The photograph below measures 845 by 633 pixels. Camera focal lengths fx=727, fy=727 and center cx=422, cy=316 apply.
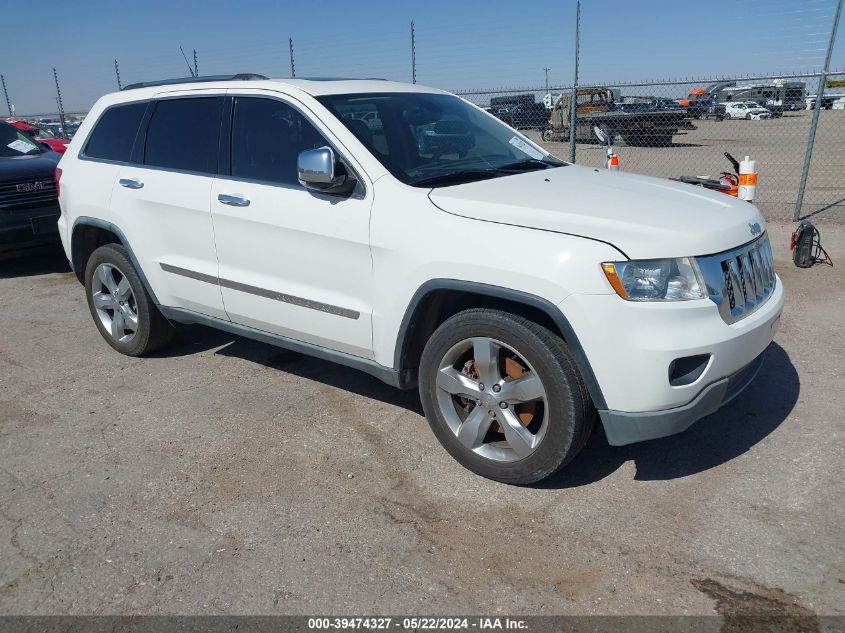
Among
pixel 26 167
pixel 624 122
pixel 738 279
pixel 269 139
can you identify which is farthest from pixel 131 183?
pixel 624 122

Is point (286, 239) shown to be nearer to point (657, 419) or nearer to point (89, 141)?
point (657, 419)

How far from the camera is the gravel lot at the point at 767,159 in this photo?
35.3ft

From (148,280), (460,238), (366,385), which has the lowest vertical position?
(366,385)

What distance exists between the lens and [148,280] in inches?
189

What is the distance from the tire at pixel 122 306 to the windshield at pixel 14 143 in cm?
421

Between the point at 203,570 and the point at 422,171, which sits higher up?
the point at 422,171

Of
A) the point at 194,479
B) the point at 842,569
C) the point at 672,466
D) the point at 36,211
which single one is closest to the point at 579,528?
the point at 672,466

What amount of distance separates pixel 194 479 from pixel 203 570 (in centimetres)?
78

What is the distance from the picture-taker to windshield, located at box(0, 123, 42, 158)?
27.7 feet

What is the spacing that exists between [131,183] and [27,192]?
3927 mm

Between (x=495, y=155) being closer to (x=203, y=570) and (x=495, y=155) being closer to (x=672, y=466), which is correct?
(x=672, y=466)

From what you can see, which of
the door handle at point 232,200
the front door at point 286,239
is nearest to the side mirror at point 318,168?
the front door at point 286,239

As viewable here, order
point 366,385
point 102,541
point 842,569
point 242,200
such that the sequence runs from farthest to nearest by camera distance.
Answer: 1. point 366,385
2. point 242,200
3. point 102,541
4. point 842,569

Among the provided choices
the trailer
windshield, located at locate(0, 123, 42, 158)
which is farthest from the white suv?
the trailer
